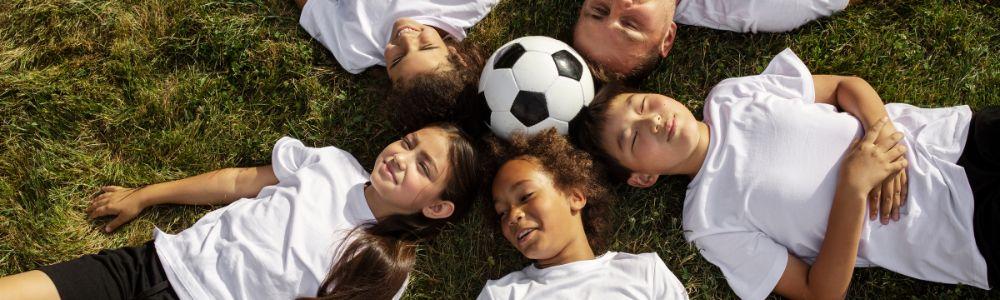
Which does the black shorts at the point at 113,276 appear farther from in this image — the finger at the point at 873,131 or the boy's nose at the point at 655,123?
the finger at the point at 873,131

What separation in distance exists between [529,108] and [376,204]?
947 millimetres

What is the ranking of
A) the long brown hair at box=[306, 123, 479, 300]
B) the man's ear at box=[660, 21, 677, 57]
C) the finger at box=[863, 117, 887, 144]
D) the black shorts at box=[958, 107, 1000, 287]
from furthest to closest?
the man's ear at box=[660, 21, 677, 57]
the long brown hair at box=[306, 123, 479, 300]
the finger at box=[863, 117, 887, 144]
the black shorts at box=[958, 107, 1000, 287]

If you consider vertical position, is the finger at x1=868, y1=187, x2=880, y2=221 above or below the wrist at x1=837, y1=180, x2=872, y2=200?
below

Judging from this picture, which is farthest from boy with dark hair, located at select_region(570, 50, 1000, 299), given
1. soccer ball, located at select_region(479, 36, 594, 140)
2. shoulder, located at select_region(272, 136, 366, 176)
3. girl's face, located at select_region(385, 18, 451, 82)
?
shoulder, located at select_region(272, 136, 366, 176)

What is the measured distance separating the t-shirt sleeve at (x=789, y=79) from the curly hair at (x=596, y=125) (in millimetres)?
778

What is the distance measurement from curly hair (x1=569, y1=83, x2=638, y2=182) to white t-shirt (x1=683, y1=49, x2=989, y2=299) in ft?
1.60

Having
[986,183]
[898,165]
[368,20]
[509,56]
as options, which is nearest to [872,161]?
[898,165]

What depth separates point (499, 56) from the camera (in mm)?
3574

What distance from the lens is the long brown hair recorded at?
3.60 meters

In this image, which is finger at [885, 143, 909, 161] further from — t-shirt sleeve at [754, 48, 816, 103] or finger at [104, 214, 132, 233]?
finger at [104, 214, 132, 233]

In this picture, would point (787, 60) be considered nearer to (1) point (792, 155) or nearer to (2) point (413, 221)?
(1) point (792, 155)

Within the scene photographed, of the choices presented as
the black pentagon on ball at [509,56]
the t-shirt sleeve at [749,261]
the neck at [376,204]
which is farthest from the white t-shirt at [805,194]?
the neck at [376,204]

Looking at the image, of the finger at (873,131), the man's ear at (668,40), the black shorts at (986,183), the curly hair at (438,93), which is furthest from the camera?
the man's ear at (668,40)

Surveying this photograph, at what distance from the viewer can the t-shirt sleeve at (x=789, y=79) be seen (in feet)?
12.3
